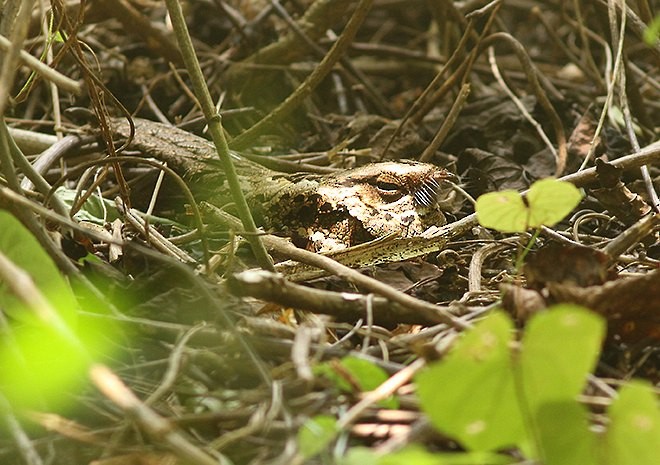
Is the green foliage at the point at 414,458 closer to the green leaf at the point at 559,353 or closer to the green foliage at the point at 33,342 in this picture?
the green leaf at the point at 559,353

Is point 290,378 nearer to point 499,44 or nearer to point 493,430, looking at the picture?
point 493,430

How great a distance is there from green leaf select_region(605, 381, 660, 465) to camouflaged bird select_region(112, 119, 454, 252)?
0.60 meters

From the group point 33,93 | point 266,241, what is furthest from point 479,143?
point 33,93

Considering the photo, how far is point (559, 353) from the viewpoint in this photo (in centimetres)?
62

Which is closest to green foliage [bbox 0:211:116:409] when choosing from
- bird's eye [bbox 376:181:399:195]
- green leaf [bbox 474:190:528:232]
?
green leaf [bbox 474:190:528:232]

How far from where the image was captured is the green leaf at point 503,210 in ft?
2.88

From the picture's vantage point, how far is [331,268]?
0.99 metres

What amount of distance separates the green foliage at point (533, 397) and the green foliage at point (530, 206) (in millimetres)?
264

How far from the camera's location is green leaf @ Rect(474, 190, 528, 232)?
0.88m

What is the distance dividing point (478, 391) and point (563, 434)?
3.0 inches

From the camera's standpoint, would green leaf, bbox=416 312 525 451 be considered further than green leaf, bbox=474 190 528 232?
No

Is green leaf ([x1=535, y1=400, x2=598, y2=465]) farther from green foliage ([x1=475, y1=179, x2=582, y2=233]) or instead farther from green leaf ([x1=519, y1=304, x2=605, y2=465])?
green foliage ([x1=475, y1=179, x2=582, y2=233])

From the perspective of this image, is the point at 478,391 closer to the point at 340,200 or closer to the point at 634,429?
the point at 634,429

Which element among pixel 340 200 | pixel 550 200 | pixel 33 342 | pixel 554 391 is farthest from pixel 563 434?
pixel 340 200
